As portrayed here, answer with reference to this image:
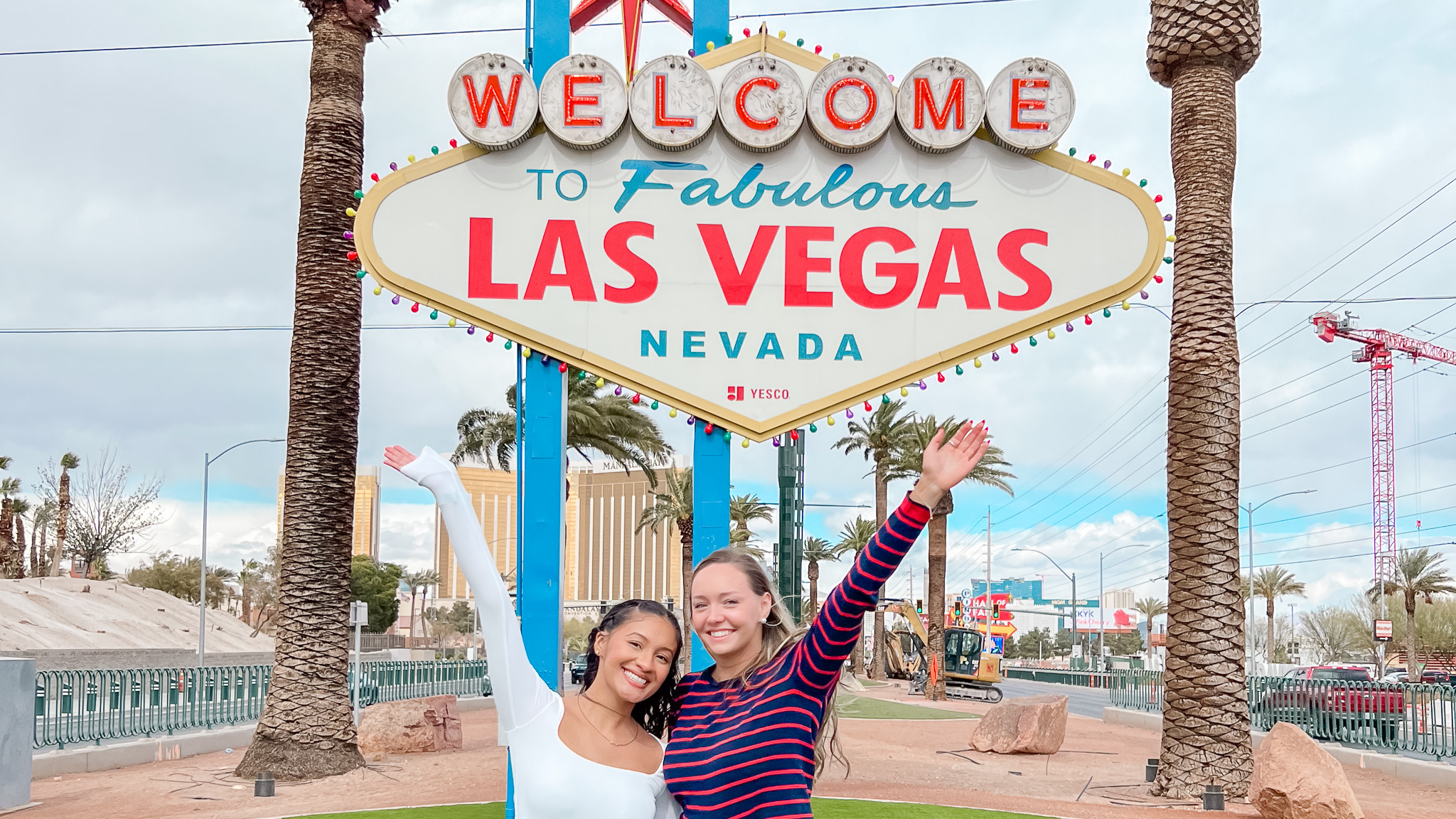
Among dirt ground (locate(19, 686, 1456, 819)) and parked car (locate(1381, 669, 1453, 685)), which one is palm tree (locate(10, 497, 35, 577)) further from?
parked car (locate(1381, 669, 1453, 685))

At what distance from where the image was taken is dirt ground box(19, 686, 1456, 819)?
41.4 feet

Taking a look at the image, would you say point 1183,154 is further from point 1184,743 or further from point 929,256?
point 929,256

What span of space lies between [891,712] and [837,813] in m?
19.1

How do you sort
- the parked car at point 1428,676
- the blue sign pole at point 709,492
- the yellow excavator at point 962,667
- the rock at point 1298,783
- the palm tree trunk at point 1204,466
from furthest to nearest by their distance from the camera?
the parked car at point 1428,676 < the yellow excavator at point 962,667 < the palm tree trunk at point 1204,466 < the rock at point 1298,783 < the blue sign pole at point 709,492

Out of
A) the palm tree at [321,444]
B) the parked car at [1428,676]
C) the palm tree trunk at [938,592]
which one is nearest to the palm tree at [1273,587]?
the parked car at [1428,676]

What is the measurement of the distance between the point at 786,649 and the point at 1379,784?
645 inches

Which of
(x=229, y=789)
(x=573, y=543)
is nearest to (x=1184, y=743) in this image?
(x=229, y=789)

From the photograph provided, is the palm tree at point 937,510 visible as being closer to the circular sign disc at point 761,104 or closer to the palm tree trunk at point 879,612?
the palm tree trunk at point 879,612

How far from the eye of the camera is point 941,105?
23.4 feet

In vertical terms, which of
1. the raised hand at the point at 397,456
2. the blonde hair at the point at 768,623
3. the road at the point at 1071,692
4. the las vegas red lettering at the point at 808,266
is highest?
the las vegas red lettering at the point at 808,266

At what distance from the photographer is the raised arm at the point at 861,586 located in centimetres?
319

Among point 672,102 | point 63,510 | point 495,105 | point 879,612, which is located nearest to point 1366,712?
point 672,102

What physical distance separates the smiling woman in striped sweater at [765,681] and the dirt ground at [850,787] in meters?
9.54

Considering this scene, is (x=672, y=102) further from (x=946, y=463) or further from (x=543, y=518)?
(x=946, y=463)
